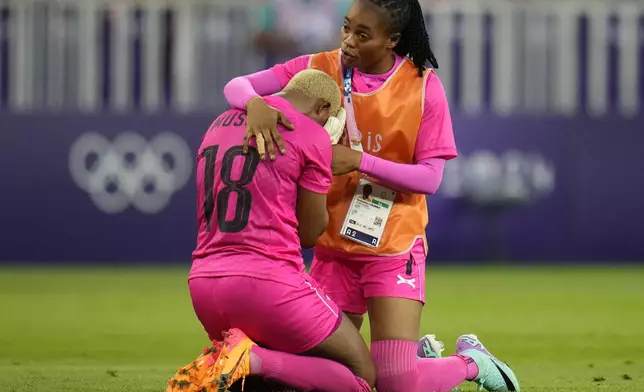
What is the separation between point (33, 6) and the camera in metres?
15.7

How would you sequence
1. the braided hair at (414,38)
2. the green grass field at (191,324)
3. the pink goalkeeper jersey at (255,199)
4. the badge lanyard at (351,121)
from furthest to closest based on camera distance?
the green grass field at (191,324) < the braided hair at (414,38) < the badge lanyard at (351,121) < the pink goalkeeper jersey at (255,199)

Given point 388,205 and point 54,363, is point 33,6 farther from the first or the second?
point 388,205

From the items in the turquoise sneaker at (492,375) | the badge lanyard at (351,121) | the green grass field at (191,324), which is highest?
the badge lanyard at (351,121)

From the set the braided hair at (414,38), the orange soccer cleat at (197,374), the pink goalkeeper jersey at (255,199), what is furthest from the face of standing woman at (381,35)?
the orange soccer cleat at (197,374)

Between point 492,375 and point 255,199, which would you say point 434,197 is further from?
point 255,199

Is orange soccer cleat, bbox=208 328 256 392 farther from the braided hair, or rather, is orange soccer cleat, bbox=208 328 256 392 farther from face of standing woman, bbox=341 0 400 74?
the braided hair

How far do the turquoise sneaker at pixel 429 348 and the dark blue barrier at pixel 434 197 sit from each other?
Answer: 29.0ft

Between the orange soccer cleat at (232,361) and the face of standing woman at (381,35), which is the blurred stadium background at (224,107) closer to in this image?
the face of standing woman at (381,35)

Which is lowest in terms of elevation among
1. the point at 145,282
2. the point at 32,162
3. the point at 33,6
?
the point at 145,282

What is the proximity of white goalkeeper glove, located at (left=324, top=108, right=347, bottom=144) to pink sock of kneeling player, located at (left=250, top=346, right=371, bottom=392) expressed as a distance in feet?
3.02

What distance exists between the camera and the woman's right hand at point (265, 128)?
5.23 meters

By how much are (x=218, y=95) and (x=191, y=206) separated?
59.5 inches

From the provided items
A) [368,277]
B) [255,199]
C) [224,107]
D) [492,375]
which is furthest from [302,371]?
[224,107]

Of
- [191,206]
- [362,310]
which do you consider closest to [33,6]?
[191,206]
